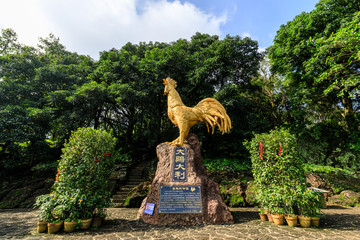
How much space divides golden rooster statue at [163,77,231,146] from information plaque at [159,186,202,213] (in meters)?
1.60

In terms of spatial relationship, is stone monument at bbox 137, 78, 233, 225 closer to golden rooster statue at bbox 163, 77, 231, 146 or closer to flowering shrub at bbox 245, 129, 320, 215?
golden rooster statue at bbox 163, 77, 231, 146

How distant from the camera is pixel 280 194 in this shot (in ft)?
16.2

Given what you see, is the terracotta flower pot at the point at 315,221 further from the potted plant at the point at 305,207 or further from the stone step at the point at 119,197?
the stone step at the point at 119,197

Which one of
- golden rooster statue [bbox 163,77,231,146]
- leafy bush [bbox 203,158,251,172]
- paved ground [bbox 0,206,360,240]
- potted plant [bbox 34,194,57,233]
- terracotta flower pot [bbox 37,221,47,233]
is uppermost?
golden rooster statue [bbox 163,77,231,146]

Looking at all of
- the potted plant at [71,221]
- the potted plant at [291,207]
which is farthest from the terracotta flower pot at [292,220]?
the potted plant at [71,221]

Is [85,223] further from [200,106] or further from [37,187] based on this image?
[37,187]

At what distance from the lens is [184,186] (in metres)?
5.52

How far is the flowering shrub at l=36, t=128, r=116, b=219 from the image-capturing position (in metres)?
4.49

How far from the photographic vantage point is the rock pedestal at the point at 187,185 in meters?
5.05

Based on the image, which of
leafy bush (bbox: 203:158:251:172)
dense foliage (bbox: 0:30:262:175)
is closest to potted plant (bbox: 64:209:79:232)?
dense foliage (bbox: 0:30:262:175)

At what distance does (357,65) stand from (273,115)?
6.85m

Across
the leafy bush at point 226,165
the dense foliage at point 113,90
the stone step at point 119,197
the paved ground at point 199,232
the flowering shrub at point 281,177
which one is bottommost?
the paved ground at point 199,232

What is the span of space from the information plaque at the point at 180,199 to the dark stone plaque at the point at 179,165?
0.31 metres

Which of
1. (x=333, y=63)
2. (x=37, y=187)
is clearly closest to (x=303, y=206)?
(x=333, y=63)
